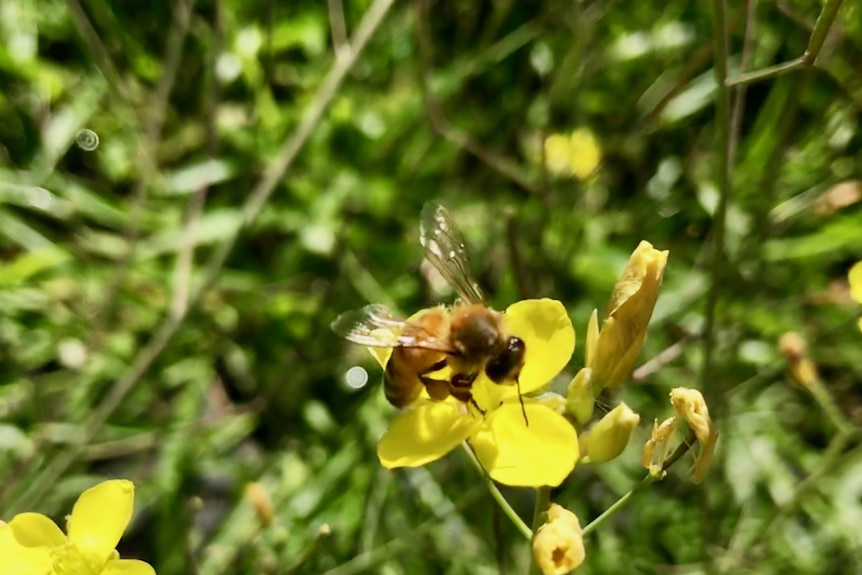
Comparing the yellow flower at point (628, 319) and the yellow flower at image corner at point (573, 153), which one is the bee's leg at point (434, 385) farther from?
the yellow flower at image corner at point (573, 153)

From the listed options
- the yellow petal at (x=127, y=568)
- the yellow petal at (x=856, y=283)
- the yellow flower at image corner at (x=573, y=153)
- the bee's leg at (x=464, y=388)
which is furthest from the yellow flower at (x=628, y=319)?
the yellow flower at image corner at (x=573, y=153)

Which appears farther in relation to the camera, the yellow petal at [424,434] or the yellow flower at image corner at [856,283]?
the yellow flower at image corner at [856,283]

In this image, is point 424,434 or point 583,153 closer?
point 424,434

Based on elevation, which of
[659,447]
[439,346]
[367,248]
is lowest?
[367,248]

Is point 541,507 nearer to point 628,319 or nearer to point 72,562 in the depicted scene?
point 628,319

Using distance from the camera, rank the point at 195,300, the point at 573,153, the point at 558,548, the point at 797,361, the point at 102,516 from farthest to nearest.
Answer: the point at 573,153, the point at 195,300, the point at 797,361, the point at 102,516, the point at 558,548

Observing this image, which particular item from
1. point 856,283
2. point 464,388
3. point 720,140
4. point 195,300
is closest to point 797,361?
point 856,283

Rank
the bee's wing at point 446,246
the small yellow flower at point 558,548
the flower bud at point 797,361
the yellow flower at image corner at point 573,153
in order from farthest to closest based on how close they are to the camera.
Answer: the yellow flower at image corner at point 573,153 → the flower bud at point 797,361 → the bee's wing at point 446,246 → the small yellow flower at point 558,548
